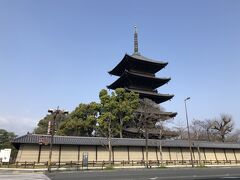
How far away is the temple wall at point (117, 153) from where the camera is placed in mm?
29359

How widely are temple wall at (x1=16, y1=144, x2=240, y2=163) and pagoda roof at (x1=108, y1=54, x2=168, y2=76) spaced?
19.7 metres

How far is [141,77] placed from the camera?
4909cm

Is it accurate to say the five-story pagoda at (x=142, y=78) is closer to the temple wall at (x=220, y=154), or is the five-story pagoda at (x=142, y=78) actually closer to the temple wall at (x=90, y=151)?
the temple wall at (x=220, y=154)

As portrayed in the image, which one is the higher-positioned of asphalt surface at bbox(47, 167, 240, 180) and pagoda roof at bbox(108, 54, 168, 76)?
pagoda roof at bbox(108, 54, 168, 76)

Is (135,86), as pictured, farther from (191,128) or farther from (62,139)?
(191,128)

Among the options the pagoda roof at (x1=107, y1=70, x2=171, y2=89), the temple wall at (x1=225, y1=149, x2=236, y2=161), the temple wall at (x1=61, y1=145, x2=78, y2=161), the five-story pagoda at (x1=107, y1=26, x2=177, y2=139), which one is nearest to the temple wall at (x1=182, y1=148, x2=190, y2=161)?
the temple wall at (x1=225, y1=149, x2=236, y2=161)

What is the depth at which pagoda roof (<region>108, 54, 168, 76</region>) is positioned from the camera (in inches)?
1948

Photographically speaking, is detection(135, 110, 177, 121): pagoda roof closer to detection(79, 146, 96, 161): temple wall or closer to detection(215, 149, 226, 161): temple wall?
detection(215, 149, 226, 161): temple wall

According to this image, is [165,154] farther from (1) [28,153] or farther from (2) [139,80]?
(1) [28,153]

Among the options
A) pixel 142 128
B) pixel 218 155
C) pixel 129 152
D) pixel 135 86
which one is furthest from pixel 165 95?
pixel 129 152

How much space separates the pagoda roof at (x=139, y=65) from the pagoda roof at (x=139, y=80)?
2.57 metres

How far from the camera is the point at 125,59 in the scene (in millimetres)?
49062

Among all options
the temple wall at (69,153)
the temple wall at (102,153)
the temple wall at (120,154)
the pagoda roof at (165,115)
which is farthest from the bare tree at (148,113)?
the temple wall at (69,153)

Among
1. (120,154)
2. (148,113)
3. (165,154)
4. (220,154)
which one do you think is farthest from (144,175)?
(220,154)
